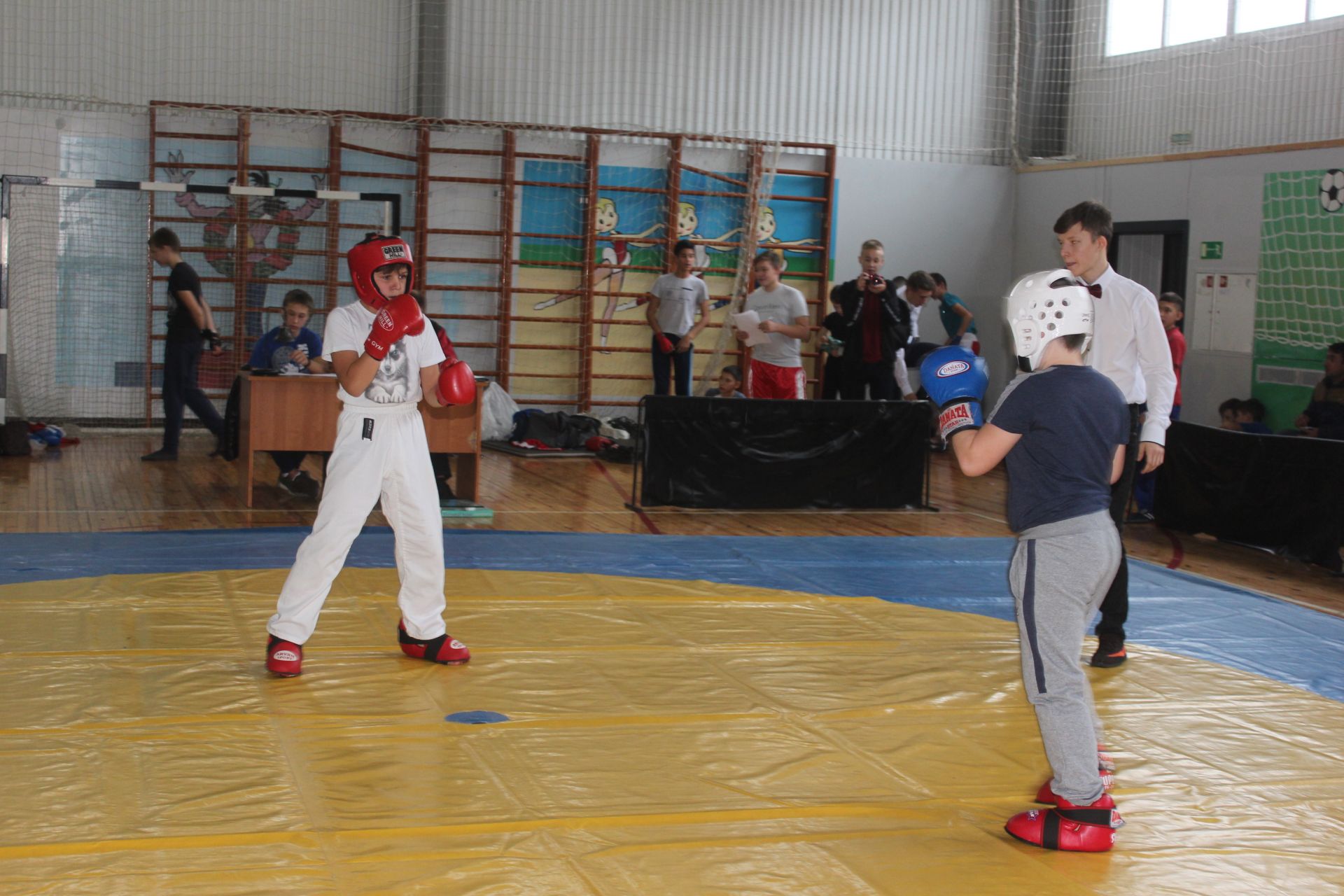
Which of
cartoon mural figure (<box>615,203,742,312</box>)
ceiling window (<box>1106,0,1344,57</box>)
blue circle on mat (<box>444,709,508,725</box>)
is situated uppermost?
ceiling window (<box>1106,0,1344,57</box>)

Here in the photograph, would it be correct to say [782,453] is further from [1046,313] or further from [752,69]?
[752,69]

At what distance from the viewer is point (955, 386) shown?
3.17m

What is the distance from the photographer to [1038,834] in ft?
10.1

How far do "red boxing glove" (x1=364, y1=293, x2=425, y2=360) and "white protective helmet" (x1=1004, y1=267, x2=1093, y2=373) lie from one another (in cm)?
199

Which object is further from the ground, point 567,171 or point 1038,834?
point 567,171

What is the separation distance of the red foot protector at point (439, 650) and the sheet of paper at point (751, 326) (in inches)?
208

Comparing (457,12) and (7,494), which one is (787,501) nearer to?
(7,494)

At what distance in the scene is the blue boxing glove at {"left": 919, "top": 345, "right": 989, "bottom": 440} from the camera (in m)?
3.12

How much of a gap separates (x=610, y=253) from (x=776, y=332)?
3890 millimetres

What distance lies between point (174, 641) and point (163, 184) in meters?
6.28

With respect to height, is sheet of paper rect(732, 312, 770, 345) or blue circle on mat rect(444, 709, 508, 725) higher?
sheet of paper rect(732, 312, 770, 345)

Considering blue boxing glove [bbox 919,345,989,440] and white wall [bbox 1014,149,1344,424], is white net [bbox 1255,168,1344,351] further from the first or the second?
blue boxing glove [bbox 919,345,989,440]

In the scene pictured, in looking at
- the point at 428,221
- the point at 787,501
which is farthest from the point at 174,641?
the point at 428,221

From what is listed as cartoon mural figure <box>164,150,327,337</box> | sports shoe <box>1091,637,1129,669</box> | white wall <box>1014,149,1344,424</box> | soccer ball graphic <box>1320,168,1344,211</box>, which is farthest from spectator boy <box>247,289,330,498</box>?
soccer ball graphic <box>1320,168,1344,211</box>
